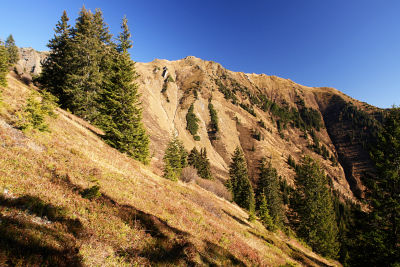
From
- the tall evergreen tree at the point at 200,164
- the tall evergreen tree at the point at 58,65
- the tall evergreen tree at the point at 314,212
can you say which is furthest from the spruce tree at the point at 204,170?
the tall evergreen tree at the point at 58,65

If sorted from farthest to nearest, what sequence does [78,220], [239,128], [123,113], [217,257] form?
[239,128]
[123,113]
[217,257]
[78,220]

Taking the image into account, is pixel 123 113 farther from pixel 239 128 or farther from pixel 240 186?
pixel 239 128

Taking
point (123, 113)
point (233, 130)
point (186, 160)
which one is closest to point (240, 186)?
point (186, 160)

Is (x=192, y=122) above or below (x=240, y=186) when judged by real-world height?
above

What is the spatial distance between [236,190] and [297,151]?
366 feet

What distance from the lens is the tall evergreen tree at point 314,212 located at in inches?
1246

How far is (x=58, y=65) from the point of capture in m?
25.0

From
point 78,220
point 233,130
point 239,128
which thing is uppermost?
point 239,128

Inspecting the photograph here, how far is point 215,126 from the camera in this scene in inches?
4747

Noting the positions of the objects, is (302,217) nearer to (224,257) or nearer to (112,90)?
(224,257)

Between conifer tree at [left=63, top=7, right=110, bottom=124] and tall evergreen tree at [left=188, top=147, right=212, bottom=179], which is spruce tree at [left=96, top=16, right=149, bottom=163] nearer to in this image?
conifer tree at [left=63, top=7, right=110, bottom=124]

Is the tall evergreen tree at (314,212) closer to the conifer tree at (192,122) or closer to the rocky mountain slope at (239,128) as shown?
the rocky mountain slope at (239,128)

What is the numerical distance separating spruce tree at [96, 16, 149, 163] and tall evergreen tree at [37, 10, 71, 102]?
10155 millimetres

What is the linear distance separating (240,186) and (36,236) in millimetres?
47163
